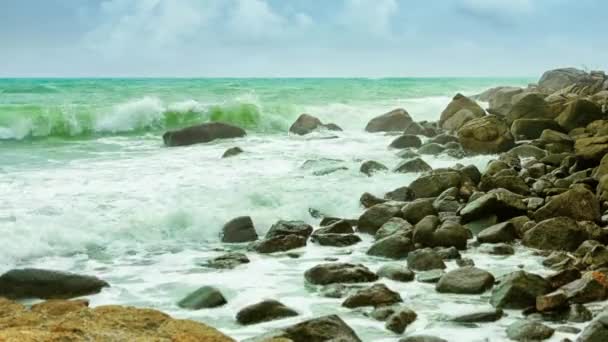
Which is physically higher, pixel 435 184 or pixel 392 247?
pixel 435 184

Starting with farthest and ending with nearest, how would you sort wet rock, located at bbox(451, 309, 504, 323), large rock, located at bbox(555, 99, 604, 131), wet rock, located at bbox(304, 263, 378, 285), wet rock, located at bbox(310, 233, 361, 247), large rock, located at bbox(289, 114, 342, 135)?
1. large rock, located at bbox(289, 114, 342, 135)
2. large rock, located at bbox(555, 99, 604, 131)
3. wet rock, located at bbox(310, 233, 361, 247)
4. wet rock, located at bbox(304, 263, 378, 285)
5. wet rock, located at bbox(451, 309, 504, 323)

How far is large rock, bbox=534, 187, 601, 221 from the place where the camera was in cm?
821

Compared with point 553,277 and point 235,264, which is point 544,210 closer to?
point 553,277

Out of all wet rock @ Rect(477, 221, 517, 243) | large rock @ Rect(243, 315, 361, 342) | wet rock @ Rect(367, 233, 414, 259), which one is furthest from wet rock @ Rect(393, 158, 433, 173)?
large rock @ Rect(243, 315, 361, 342)

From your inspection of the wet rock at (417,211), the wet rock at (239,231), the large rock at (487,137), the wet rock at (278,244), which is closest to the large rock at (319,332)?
the wet rock at (278,244)

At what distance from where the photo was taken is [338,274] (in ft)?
21.0

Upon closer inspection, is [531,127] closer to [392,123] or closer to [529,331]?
[392,123]

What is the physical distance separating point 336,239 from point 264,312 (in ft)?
8.82

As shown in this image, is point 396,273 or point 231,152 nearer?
point 396,273

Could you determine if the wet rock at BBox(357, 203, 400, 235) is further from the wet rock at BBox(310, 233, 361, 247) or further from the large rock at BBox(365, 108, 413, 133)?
the large rock at BBox(365, 108, 413, 133)

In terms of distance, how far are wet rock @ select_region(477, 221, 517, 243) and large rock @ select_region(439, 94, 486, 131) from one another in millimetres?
8796

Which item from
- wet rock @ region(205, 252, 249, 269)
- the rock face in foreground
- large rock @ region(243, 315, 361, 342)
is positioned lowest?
wet rock @ region(205, 252, 249, 269)

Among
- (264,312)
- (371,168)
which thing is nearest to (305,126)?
(371,168)

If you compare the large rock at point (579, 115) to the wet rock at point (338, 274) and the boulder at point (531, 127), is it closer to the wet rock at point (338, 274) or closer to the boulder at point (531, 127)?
the boulder at point (531, 127)
